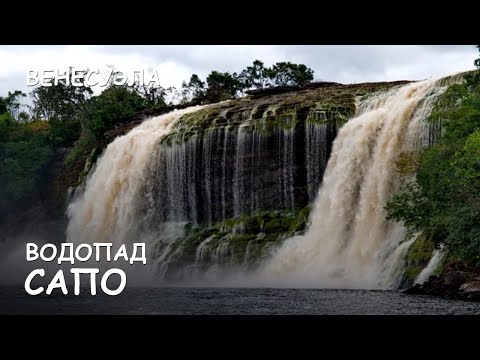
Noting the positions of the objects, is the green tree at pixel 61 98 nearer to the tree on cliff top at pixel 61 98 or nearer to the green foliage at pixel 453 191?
the tree on cliff top at pixel 61 98

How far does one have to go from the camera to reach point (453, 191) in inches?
719

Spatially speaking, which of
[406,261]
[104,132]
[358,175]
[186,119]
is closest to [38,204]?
[104,132]

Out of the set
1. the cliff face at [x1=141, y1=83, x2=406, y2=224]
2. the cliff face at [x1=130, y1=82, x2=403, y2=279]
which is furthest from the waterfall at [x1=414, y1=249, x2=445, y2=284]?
the cliff face at [x1=141, y1=83, x2=406, y2=224]

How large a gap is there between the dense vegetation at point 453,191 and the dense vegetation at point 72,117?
20.7 m

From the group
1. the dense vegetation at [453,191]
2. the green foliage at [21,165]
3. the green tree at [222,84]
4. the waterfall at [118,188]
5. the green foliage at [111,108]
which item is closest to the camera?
the dense vegetation at [453,191]

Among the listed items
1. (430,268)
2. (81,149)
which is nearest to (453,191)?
(430,268)

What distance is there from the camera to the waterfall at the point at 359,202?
2303 centimetres

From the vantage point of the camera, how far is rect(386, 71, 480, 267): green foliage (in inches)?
682

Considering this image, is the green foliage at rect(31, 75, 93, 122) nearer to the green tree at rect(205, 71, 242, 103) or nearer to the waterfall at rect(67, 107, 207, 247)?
the green tree at rect(205, 71, 242, 103)

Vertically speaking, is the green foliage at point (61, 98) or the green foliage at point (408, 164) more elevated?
the green foliage at point (61, 98)

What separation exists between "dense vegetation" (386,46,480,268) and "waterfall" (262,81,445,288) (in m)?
2.00

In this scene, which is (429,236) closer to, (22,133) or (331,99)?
(331,99)

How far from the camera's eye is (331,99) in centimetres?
2948

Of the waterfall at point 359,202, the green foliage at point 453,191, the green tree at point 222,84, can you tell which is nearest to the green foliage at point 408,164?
the green foliage at point 453,191
